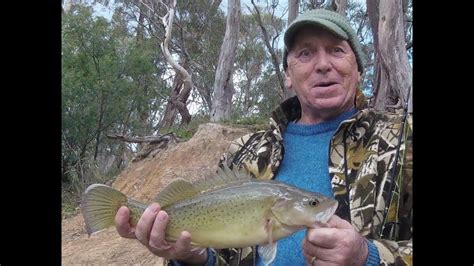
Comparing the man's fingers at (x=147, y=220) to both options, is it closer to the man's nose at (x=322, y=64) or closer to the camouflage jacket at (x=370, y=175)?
the camouflage jacket at (x=370, y=175)

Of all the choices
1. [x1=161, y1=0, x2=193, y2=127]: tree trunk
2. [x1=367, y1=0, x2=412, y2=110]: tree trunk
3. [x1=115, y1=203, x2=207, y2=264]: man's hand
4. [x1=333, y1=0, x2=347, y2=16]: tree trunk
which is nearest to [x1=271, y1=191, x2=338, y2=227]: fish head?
[x1=115, y1=203, x2=207, y2=264]: man's hand

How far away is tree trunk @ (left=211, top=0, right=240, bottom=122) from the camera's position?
41.3ft

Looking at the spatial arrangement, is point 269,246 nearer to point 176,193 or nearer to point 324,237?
point 324,237

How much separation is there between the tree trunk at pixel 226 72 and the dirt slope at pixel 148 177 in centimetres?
207

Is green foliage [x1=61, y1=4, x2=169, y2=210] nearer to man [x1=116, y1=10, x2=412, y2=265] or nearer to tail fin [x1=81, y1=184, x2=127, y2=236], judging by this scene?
man [x1=116, y1=10, x2=412, y2=265]

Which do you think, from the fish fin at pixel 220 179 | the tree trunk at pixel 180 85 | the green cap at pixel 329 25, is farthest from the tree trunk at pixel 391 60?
the fish fin at pixel 220 179

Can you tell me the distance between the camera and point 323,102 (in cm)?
210

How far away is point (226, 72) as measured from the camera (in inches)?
512

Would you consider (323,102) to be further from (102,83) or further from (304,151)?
(102,83)

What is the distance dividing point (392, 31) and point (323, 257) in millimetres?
7300

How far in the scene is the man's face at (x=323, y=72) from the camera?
6.87 feet

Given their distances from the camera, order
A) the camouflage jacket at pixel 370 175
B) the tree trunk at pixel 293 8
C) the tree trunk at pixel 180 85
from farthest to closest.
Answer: the tree trunk at pixel 293 8, the tree trunk at pixel 180 85, the camouflage jacket at pixel 370 175

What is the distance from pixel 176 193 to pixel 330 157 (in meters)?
0.62
